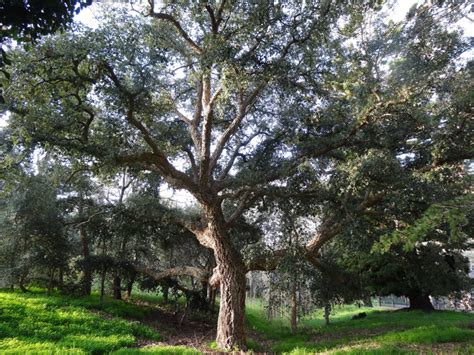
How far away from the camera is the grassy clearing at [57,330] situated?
21.9ft

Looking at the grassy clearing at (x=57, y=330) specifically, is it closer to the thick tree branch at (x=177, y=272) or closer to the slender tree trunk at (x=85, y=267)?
the slender tree trunk at (x=85, y=267)

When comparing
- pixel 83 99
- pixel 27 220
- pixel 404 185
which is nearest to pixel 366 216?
pixel 404 185

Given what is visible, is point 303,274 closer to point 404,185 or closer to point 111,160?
point 404,185

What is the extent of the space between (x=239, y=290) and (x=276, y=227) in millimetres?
3384

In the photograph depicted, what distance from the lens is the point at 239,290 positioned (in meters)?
9.49

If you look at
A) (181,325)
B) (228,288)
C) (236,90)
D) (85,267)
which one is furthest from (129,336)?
(236,90)

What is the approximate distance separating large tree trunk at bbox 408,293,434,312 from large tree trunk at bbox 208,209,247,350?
12.9m

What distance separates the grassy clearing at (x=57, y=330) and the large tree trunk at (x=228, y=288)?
2.30 m

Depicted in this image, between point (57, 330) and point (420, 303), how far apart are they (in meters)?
17.8

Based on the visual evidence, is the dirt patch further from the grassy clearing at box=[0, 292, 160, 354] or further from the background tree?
the background tree

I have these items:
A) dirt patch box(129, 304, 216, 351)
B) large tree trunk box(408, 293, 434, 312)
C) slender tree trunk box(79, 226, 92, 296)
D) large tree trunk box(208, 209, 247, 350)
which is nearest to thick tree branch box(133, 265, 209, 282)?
→ dirt patch box(129, 304, 216, 351)

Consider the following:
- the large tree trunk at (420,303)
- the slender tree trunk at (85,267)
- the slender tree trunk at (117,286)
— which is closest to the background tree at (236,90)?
the slender tree trunk at (85,267)

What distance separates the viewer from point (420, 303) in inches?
730

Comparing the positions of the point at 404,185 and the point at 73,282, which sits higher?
the point at 404,185
